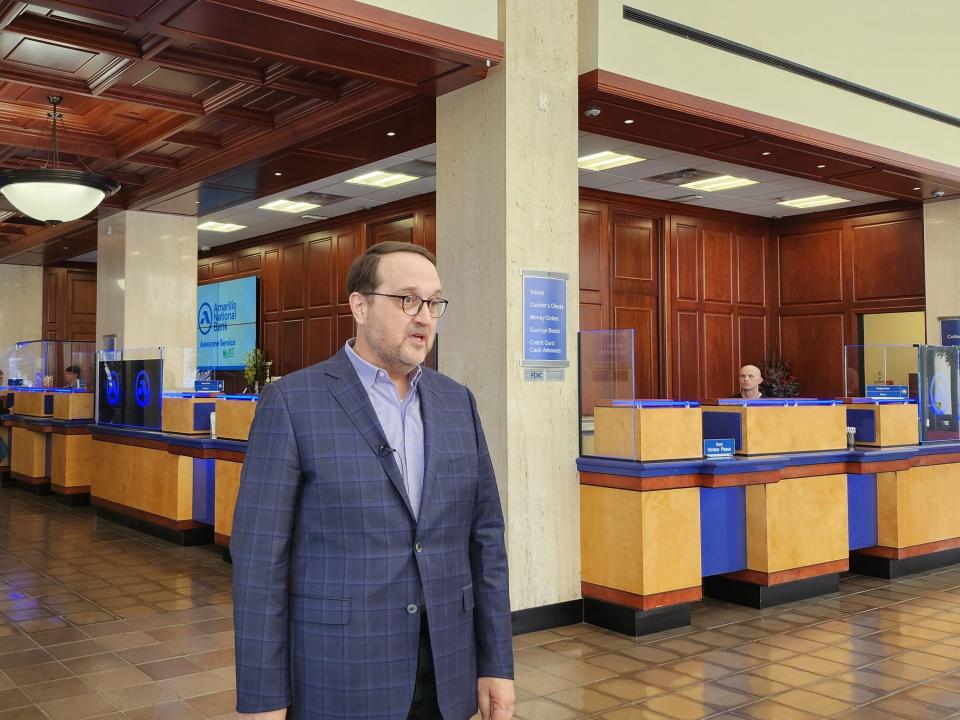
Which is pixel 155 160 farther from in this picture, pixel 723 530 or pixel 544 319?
pixel 723 530

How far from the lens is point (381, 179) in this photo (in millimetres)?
9555

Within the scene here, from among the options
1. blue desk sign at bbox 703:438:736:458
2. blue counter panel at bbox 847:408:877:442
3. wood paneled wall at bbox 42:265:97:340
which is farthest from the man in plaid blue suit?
wood paneled wall at bbox 42:265:97:340

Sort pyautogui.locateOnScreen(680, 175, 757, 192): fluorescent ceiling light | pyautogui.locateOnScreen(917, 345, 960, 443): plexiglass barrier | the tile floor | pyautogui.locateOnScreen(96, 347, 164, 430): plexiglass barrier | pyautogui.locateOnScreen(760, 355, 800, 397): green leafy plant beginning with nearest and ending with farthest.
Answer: the tile floor, pyautogui.locateOnScreen(917, 345, 960, 443): plexiglass barrier, pyautogui.locateOnScreen(96, 347, 164, 430): plexiglass barrier, pyautogui.locateOnScreen(680, 175, 757, 192): fluorescent ceiling light, pyautogui.locateOnScreen(760, 355, 800, 397): green leafy plant

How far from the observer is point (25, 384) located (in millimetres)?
12344

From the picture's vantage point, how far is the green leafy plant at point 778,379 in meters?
11.5

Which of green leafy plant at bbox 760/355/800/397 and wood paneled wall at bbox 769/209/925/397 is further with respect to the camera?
green leafy plant at bbox 760/355/800/397

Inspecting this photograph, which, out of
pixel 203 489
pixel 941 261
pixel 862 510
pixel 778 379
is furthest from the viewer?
pixel 778 379

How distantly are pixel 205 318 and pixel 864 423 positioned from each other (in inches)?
451

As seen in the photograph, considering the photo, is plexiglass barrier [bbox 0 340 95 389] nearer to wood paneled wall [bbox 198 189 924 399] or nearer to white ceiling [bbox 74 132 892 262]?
white ceiling [bbox 74 132 892 262]

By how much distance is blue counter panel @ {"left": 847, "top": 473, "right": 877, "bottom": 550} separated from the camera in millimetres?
6469

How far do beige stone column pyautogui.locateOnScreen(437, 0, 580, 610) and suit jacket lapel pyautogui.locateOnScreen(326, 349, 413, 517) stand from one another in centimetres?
335

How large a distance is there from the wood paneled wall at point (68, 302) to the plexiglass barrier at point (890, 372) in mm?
13196

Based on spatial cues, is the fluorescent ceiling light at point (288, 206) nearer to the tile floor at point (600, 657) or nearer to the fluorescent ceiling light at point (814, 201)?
the tile floor at point (600, 657)

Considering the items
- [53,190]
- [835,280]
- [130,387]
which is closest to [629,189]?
[835,280]
